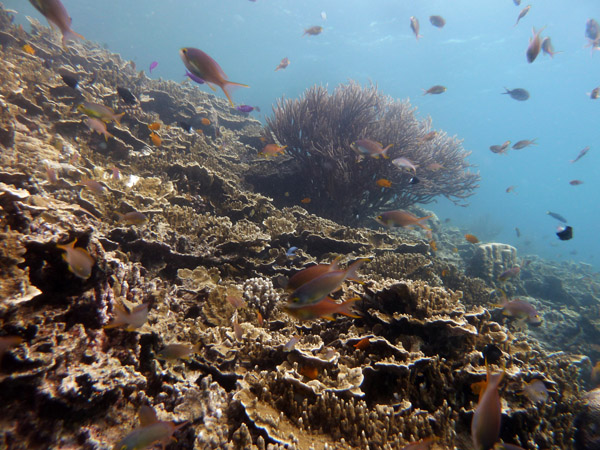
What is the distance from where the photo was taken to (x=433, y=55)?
53.2 metres

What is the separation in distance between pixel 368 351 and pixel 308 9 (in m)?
56.4

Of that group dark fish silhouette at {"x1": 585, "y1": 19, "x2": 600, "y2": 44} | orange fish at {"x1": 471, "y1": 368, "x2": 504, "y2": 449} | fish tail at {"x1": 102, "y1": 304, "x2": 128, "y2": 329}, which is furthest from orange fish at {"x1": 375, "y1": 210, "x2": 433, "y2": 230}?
dark fish silhouette at {"x1": 585, "y1": 19, "x2": 600, "y2": 44}

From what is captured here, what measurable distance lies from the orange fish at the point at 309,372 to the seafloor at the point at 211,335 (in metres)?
0.02

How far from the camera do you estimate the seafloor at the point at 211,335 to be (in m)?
1.83

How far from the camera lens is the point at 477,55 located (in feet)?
161

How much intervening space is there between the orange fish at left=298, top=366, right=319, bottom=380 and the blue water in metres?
22.9

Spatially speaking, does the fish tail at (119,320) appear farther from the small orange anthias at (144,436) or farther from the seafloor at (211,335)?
the small orange anthias at (144,436)

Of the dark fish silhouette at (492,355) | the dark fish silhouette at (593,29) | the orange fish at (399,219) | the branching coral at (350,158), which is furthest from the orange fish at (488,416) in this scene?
the dark fish silhouette at (593,29)

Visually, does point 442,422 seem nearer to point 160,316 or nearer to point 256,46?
point 160,316

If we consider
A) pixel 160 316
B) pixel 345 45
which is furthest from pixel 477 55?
pixel 160 316

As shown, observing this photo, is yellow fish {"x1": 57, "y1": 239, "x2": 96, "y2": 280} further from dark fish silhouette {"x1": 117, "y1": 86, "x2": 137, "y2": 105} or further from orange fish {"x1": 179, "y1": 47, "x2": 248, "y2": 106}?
dark fish silhouette {"x1": 117, "y1": 86, "x2": 137, "y2": 105}

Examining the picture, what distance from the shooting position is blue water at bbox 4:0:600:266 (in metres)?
42.7

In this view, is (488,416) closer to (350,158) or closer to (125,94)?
(350,158)

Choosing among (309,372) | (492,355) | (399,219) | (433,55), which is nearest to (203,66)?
(309,372)
